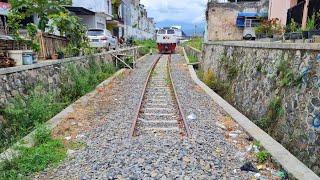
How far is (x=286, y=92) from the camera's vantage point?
6.68 m

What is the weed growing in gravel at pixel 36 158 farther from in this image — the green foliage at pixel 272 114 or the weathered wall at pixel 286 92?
the green foliage at pixel 272 114

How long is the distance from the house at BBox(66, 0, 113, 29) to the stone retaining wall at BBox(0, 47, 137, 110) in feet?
62.2

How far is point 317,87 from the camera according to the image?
5480 mm

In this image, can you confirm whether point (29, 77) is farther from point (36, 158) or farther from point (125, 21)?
point (125, 21)

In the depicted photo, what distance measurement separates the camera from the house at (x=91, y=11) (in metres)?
29.7

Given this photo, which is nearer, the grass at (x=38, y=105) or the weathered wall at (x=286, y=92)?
the weathered wall at (x=286, y=92)

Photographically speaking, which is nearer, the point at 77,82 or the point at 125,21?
the point at 77,82

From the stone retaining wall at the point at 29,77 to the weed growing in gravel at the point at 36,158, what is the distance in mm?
1449

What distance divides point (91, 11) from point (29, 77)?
23507 mm

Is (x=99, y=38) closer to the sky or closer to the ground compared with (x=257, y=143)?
closer to the sky

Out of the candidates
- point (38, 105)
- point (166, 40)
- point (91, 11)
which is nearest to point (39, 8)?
point (38, 105)

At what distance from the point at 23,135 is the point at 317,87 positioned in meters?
5.82

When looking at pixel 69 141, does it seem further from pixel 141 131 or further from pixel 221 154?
pixel 221 154

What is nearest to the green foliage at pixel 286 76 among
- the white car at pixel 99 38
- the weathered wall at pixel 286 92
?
the weathered wall at pixel 286 92
